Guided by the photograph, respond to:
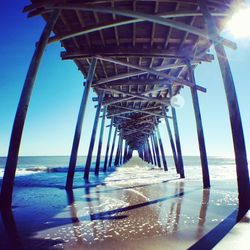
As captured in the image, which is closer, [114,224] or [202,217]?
[114,224]

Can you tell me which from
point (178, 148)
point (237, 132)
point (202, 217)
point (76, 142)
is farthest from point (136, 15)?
point (178, 148)

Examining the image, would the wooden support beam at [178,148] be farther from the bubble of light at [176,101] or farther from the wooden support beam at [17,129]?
the wooden support beam at [17,129]

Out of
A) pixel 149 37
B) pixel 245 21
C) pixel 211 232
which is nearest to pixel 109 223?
pixel 211 232

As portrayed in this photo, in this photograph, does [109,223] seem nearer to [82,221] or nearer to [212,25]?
[82,221]

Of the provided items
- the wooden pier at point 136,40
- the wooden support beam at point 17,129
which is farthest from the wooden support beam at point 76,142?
the wooden support beam at point 17,129

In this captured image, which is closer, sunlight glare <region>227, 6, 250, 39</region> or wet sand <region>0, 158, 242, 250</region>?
wet sand <region>0, 158, 242, 250</region>

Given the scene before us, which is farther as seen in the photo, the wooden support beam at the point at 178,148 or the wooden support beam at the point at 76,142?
the wooden support beam at the point at 178,148

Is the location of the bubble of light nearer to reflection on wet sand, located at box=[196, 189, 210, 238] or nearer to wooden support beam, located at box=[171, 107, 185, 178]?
wooden support beam, located at box=[171, 107, 185, 178]

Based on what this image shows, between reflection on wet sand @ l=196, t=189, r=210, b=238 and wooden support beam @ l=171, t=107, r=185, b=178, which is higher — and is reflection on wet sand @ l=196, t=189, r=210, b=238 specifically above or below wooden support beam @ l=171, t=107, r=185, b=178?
below

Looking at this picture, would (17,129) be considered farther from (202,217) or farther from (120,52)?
(120,52)

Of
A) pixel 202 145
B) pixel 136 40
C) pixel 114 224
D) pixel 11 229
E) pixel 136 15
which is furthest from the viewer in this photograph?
pixel 136 40

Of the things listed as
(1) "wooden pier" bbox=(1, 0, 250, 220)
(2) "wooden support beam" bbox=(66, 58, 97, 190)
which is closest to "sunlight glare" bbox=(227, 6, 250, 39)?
(1) "wooden pier" bbox=(1, 0, 250, 220)

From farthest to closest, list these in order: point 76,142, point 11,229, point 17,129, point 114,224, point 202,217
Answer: point 76,142
point 17,129
point 202,217
point 114,224
point 11,229

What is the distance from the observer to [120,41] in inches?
293
